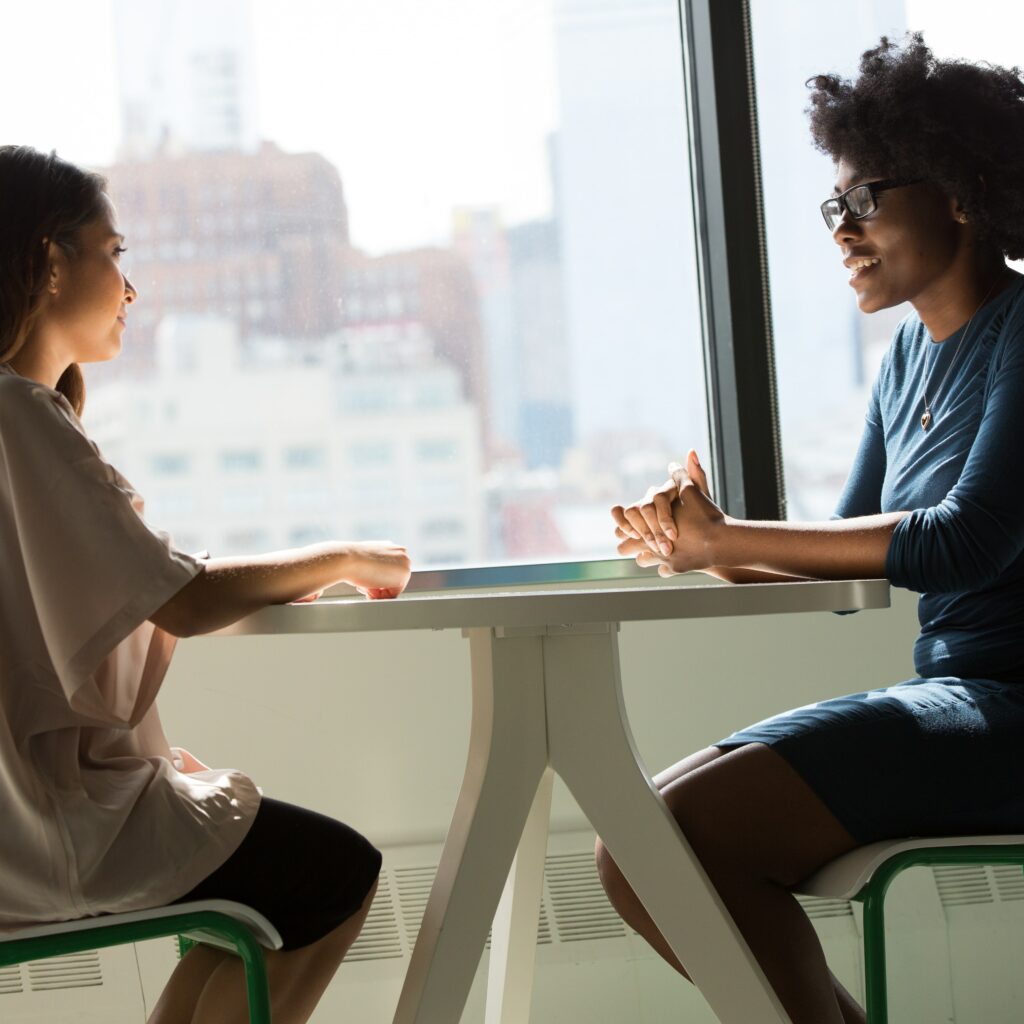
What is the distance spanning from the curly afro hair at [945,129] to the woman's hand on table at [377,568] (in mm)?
840

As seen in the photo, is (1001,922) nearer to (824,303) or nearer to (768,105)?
(824,303)

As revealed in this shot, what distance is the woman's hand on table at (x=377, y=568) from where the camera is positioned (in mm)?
1342

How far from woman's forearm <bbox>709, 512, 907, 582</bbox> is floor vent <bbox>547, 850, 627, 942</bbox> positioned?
980mm

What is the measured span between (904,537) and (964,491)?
0.27 ft

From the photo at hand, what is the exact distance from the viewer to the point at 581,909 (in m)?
2.22

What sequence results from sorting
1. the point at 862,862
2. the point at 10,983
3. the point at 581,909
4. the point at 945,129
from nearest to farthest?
1. the point at 862,862
2. the point at 945,129
3. the point at 10,983
4. the point at 581,909

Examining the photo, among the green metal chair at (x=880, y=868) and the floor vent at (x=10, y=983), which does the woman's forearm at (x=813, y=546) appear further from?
the floor vent at (x=10, y=983)

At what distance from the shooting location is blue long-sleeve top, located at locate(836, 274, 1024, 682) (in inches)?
54.0

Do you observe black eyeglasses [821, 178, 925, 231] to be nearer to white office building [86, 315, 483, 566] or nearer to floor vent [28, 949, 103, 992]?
white office building [86, 315, 483, 566]

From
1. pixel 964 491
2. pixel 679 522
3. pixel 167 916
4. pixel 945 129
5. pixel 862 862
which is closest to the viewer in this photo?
pixel 167 916

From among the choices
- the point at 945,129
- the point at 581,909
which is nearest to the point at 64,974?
the point at 581,909

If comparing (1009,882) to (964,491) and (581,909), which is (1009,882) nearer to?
(581,909)

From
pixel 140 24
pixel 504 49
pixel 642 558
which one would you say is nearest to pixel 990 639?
pixel 642 558

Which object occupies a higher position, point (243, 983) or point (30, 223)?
point (30, 223)
